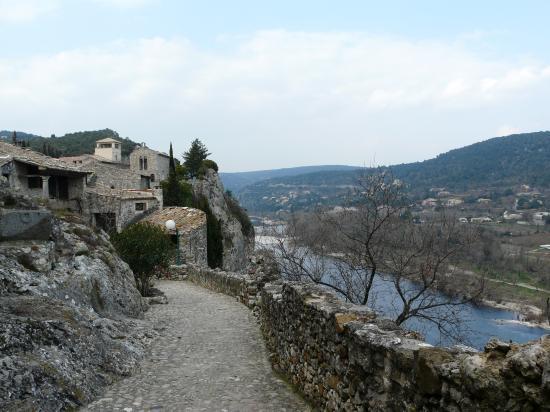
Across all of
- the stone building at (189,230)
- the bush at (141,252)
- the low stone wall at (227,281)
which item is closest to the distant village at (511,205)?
the stone building at (189,230)

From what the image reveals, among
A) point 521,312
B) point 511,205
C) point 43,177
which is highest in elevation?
point 43,177

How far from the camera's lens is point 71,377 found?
6.69 metres

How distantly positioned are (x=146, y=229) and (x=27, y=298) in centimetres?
1147

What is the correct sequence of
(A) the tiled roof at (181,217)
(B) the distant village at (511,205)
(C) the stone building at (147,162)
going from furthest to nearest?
(B) the distant village at (511,205) < (C) the stone building at (147,162) < (A) the tiled roof at (181,217)

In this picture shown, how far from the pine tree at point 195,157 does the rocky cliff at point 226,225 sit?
26.4 feet

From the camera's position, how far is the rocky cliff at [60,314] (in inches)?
242

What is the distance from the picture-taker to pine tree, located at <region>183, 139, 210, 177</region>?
61.5 meters

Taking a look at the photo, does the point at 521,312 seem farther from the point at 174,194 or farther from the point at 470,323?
the point at 174,194

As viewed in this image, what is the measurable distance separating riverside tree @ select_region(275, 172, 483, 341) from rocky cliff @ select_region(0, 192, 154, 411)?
548cm

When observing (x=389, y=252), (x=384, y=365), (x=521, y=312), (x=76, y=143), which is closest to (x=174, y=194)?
(x=521, y=312)

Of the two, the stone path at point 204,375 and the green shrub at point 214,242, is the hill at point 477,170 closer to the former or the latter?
the green shrub at point 214,242

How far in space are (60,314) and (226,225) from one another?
132 feet

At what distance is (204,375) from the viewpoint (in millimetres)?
8164

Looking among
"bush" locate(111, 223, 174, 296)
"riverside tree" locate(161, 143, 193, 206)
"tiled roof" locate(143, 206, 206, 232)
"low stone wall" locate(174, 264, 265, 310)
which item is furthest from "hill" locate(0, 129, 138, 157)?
"bush" locate(111, 223, 174, 296)
